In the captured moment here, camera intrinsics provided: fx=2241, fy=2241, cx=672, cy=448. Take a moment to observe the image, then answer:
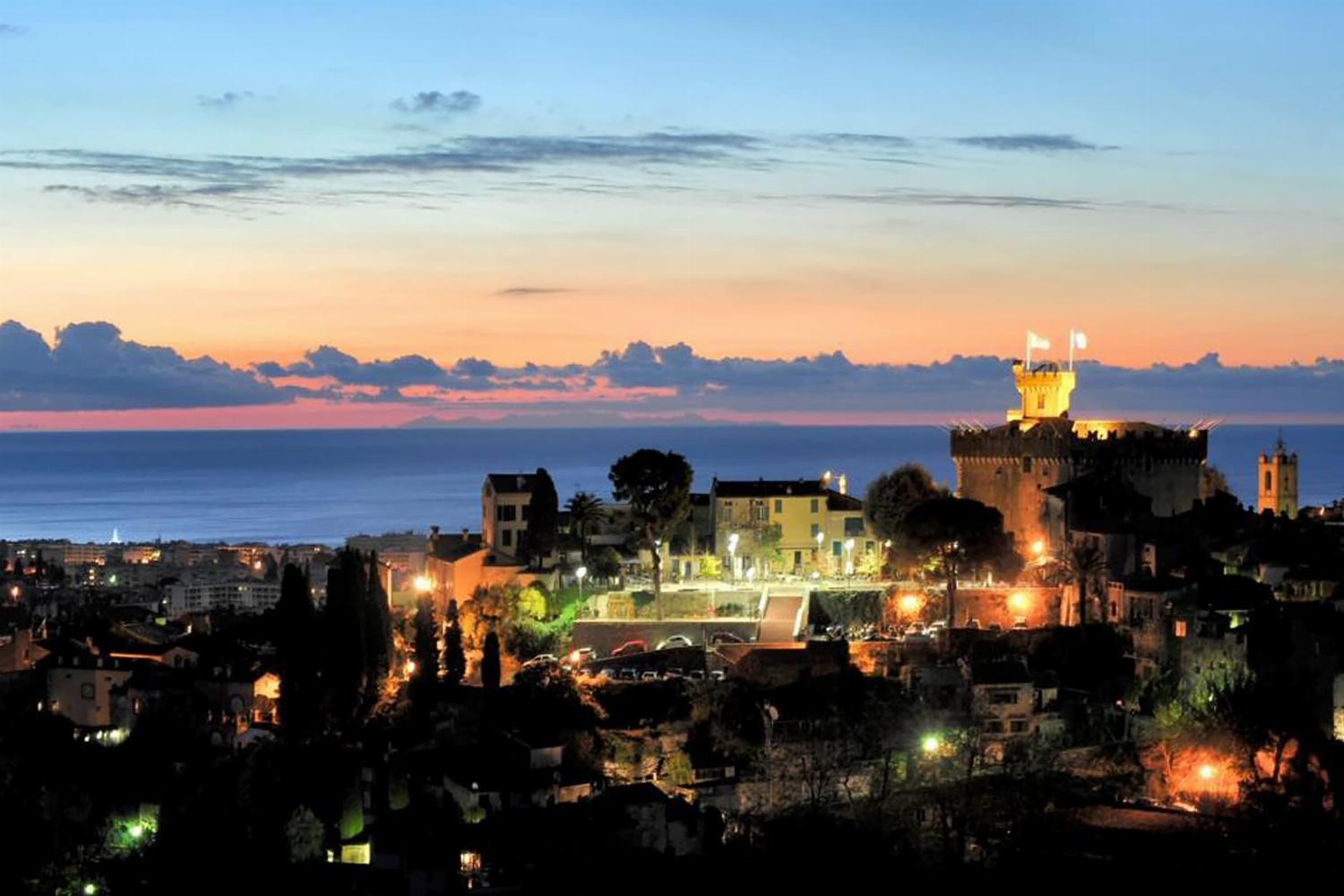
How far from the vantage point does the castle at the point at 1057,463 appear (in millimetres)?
55781

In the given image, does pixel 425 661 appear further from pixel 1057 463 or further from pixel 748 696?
pixel 1057 463

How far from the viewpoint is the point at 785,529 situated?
5916 cm

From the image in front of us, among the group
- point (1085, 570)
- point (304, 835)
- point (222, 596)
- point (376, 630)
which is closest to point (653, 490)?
point (376, 630)

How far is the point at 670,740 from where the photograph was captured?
4484cm

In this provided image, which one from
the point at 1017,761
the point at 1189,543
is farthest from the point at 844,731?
the point at 1189,543

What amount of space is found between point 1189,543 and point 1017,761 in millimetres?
8916

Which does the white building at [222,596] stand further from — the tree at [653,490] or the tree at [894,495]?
the tree at [894,495]

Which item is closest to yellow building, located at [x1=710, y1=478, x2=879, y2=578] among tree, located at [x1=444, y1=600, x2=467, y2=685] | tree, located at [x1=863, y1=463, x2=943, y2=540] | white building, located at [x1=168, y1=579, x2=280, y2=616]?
tree, located at [x1=863, y1=463, x2=943, y2=540]

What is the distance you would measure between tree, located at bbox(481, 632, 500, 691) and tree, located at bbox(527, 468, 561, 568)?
7064 mm

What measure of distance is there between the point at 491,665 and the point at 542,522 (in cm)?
831

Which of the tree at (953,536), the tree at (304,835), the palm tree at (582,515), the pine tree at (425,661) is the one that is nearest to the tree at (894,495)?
the tree at (953,536)

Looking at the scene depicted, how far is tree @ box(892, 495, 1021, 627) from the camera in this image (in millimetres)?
51719

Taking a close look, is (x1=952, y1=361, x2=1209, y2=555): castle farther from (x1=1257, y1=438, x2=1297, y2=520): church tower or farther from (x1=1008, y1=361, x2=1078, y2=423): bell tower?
(x1=1257, y1=438, x2=1297, y2=520): church tower

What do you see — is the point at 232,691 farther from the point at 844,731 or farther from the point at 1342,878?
the point at 1342,878
